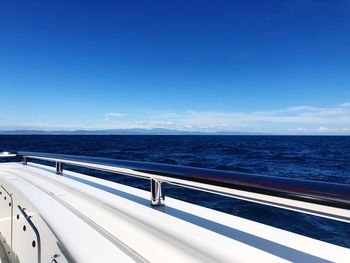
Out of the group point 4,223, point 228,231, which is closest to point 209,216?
point 228,231

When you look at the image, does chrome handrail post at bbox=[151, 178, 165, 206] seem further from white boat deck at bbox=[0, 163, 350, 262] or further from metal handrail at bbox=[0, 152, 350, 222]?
metal handrail at bbox=[0, 152, 350, 222]

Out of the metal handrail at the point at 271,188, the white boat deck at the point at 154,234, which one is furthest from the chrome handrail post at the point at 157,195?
the metal handrail at the point at 271,188

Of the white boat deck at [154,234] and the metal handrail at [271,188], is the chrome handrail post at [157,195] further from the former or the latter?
the metal handrail at [271,188]

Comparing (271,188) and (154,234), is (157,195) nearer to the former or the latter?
(154,234)

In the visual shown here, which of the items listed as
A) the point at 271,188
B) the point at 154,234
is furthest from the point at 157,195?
the point at 271,188

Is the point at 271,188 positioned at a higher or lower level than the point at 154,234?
higher

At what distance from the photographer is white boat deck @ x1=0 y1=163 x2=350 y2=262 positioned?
3.21 feet

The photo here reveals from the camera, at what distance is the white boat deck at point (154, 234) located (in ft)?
3.21

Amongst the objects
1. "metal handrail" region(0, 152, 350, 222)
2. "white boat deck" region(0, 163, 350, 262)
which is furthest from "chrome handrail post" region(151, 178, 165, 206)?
"metal handrail" region(0, 152, 350, 222)

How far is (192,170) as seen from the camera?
1.13 metres

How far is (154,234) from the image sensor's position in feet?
3.88

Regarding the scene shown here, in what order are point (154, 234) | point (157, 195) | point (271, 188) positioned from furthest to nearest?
point (157, 195)
point (154, 234)
point (271, 188)

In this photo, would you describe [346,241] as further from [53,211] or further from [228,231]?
[53,211]

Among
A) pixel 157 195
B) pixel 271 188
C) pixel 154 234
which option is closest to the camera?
pixel 271 188
